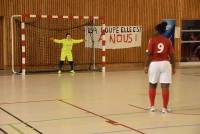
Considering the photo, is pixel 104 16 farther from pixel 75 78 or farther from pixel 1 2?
pixel 75 78

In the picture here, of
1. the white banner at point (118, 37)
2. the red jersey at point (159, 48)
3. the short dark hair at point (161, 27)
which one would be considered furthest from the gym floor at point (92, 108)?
the white banner at point (118, 37)

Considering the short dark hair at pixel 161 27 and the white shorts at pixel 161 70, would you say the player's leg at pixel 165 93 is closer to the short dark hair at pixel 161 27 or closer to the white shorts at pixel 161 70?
the white shorts at pixel 161 70

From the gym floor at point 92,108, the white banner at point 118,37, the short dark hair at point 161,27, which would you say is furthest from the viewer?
the white banner at point 118,37

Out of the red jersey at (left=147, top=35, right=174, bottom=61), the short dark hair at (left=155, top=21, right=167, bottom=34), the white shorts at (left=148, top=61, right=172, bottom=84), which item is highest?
the short dark hair at (left=155, top=21, right=167, bottom=34)

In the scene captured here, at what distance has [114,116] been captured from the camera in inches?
354

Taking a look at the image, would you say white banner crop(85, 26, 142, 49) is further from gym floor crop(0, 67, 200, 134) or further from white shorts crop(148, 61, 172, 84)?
white shorts crop(148, 61, 172, 84)

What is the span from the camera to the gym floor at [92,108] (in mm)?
7809

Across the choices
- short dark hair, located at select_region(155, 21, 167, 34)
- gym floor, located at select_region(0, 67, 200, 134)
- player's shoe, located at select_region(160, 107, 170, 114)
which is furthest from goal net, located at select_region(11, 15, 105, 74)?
short dark hair, located at select_region(155, 21, 167, 34)

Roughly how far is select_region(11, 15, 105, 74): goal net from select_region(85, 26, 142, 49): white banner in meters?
0.13

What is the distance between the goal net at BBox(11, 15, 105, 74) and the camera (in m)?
21.3

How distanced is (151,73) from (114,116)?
3.65ft

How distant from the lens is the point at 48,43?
2202 centimetres

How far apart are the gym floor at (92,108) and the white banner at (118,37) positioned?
21.0 ft

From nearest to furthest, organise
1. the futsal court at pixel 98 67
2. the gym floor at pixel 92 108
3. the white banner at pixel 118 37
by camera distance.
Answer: the gym floor at pixel 92 108, the futsal court at pixel 98 67, the white banner at pixel 118 37
